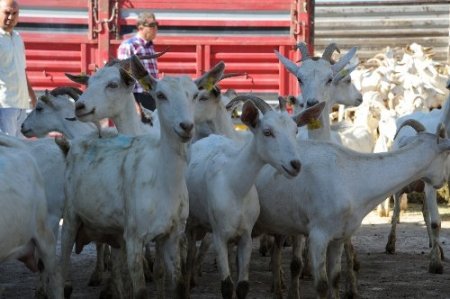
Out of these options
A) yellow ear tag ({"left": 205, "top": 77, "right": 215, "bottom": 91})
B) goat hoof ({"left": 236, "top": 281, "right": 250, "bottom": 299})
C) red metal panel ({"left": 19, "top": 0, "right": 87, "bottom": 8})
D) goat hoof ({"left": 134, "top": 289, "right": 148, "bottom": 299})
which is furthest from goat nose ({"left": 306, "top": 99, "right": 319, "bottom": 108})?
red metal panel ({"left": 19, "top": 0, "right": 87, "bottom": 8})

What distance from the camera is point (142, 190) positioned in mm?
7137

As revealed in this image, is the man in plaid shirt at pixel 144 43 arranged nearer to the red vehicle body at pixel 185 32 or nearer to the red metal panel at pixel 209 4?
the red vehicle body at pixel 185 32

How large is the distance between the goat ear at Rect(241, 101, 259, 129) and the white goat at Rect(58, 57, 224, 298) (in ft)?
1.02

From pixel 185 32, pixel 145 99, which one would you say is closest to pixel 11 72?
pixel 145 99

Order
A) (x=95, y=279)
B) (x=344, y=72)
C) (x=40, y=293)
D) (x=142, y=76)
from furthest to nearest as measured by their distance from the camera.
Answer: (x=344, y=72) → (x=95, y=279) → (x=40, y=293) → (x=142, y=76)

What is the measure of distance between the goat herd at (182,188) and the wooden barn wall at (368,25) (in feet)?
30.3

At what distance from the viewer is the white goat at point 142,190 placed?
707cm

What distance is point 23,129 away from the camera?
9969mm

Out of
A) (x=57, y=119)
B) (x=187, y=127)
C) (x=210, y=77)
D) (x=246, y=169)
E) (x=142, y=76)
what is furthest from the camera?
(x=57, y=119)

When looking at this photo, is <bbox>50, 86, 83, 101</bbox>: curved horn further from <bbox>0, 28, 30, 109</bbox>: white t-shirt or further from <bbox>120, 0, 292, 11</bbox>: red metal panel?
<bbox>120, 0, 292, 11</bbox>: red metal panel

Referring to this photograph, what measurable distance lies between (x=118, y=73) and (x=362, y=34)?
1018 cm

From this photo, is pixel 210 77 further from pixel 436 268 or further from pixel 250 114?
pixel 436 268

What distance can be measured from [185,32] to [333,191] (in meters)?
6.41

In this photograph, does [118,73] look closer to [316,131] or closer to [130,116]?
[130,116]
